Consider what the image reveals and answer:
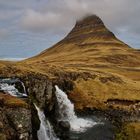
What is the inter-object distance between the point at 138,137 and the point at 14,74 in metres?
45.5

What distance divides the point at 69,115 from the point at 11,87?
67.0ft

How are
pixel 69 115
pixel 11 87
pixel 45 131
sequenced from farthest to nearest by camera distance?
1. pixel 69 115
2. pixel 11 87
3. pixel 45 131

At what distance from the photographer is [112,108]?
128 metres

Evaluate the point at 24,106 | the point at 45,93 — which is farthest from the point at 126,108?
the point at 24,106

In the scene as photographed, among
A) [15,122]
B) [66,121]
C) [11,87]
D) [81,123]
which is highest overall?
[11,87]

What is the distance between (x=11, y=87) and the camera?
4358 inches

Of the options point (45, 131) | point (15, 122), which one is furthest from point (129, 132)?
point (15, 122)

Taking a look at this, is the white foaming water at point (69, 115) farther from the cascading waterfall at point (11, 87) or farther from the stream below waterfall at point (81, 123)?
the cascading waterfall at point (11, 87)

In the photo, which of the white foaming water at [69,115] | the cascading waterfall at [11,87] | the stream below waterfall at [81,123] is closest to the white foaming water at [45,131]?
the stream below waterfall at [81,123]

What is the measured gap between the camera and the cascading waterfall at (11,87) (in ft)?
351

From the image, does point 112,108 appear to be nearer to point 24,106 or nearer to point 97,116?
point 97,116

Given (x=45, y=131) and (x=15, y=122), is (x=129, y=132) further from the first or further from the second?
(x=15, y=122)

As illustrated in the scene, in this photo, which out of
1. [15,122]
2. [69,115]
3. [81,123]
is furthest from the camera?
[69,115]

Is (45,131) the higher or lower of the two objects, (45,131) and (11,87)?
the lower
